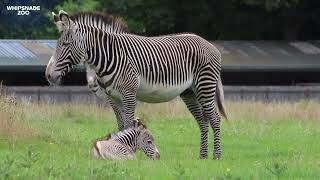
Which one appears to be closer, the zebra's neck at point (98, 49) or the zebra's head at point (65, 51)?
the zebra's head at point (65, 51)

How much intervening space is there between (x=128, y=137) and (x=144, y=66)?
1657 mm

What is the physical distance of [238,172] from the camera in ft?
39.6

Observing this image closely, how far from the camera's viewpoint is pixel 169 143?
61.2 feet

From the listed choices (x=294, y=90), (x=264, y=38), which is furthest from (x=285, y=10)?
(x=294, y=90)

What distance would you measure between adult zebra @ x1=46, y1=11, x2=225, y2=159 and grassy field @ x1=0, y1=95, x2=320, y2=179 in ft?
3.28

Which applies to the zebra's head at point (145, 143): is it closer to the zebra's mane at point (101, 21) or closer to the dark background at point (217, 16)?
the zebra's mane at point (101, 21)

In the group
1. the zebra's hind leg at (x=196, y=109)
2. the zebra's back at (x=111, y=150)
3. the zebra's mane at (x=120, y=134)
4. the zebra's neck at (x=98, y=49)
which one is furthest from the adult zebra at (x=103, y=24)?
the zebra's hind leg at (x=196, y=109)

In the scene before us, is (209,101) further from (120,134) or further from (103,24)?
(120,134)

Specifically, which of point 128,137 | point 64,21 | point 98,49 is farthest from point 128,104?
point 64,21

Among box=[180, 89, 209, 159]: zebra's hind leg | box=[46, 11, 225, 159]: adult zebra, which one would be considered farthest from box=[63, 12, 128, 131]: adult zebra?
box=[180, 89, 209, 159]: zebra's hind leg

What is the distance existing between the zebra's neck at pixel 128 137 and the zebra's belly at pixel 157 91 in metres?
1.15

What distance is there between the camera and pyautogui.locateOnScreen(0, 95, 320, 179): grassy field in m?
11.5

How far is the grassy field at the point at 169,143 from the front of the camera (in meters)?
11.5

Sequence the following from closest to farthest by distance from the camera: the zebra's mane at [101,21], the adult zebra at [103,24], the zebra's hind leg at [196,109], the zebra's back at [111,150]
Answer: the zebra's back at [111,150]
the adult zebra at [103,24]
the zebra's mane at [101,21]
the zebra's hind leg at [196,109]
